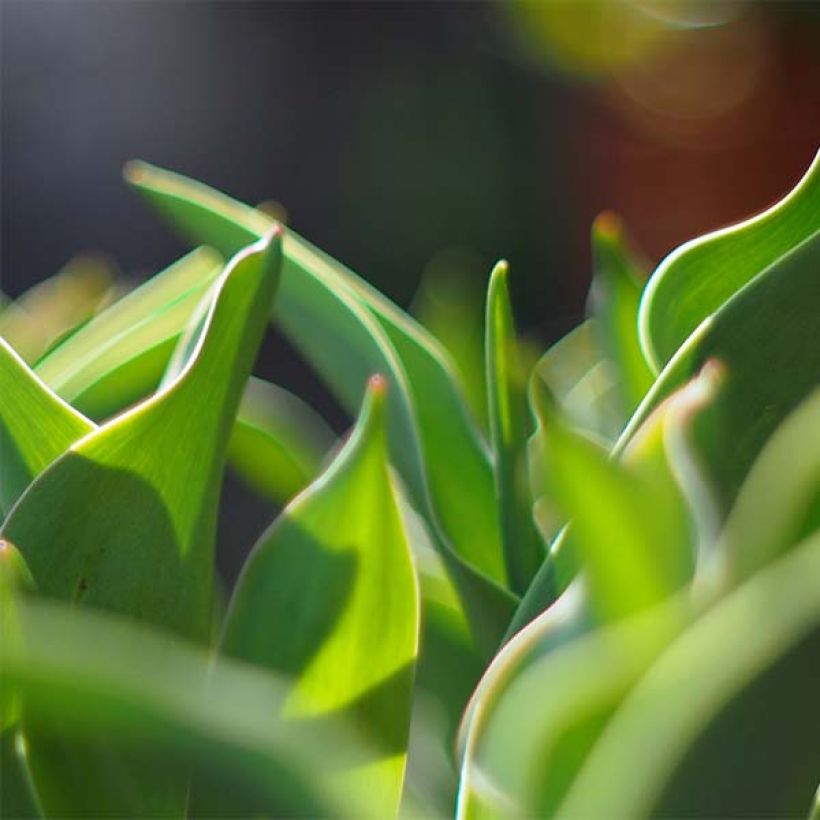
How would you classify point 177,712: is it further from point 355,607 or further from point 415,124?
point 415,124

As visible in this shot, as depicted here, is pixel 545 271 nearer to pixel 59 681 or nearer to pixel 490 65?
pixel 490 65

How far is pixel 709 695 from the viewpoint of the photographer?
6.7 inches

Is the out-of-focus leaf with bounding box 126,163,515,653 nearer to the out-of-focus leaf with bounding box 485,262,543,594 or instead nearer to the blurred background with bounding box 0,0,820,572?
the out-of-focus leaf with bounding box 485,262,543,594

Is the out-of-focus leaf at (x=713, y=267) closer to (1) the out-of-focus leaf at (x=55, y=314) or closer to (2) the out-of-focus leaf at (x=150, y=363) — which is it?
(2) the out-of-focus leaf at (x=150, y=363)

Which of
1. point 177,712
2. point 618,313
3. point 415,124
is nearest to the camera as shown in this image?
point 177,712

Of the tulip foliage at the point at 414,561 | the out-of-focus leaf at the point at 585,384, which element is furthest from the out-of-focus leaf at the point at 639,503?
the out-of-focus leaf at the point at 585,384

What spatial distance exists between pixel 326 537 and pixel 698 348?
91 millimetres

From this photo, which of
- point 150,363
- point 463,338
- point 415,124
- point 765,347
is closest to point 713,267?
point 765,347

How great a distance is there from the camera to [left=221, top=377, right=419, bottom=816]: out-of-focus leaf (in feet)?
0.89

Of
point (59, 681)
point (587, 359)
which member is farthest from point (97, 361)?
point (587, 359)

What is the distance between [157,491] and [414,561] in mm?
57

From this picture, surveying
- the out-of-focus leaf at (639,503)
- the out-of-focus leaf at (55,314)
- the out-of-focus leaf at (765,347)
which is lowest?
the out-of-focus leaf at (55,314)

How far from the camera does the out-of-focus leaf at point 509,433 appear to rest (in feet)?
1.05

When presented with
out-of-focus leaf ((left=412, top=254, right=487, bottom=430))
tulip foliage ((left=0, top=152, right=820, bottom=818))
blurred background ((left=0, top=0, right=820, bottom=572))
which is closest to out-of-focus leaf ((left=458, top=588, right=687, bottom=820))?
tulip foliage ((left=0, top=152, right=820, bottom=818))
